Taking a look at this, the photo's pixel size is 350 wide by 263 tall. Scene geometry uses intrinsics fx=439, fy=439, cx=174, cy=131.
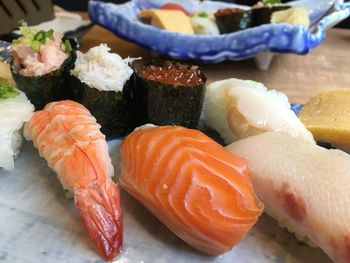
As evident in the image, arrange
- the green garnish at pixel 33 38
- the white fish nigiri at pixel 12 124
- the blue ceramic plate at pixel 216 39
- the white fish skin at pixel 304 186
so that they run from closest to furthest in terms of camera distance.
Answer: the white fish skin at pixel 304 186, the white fish nigiri at pixel 12 124, the green garnish at pixel 33 38, the blue ceramic plate at pixel 216 39

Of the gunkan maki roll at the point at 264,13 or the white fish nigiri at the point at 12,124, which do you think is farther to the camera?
the gunkan maki roll at the point at 264,13

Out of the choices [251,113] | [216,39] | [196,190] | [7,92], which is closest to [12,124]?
[7,92]

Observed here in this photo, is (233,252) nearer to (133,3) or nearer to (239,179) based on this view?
(239,179)

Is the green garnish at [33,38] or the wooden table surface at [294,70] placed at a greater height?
the green garnish at [33,38]

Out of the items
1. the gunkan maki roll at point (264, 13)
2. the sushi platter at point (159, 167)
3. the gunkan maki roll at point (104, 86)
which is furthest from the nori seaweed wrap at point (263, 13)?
the gunkan maki roll at point (104, 86)

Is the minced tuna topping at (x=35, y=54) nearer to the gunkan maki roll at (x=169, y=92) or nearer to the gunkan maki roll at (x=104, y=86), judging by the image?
the gunkan maki roll at (x=104, y=86)

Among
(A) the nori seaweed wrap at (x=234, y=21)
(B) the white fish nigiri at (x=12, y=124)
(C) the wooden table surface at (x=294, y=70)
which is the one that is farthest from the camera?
(A) the nori seaweed wrap at (x=234, y=21)

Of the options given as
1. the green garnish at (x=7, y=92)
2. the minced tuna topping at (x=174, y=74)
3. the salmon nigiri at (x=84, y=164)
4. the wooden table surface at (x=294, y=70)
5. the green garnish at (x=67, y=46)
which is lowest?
the wooden table surface at (x=294, y=70)
